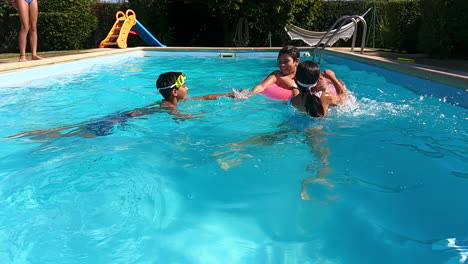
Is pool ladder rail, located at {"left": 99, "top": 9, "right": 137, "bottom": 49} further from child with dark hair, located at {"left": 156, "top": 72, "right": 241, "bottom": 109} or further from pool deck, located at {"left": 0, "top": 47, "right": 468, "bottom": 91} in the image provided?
child with dark hair, located at {"left": 156, "top": 72, "right": 241, "bottom": 109}

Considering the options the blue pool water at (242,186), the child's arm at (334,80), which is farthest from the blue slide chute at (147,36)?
the child's arm at (334,80)

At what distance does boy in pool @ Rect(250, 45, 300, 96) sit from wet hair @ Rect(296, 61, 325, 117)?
107cm

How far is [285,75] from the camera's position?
5.16 meters

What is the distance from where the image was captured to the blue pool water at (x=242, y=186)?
2.13 metres

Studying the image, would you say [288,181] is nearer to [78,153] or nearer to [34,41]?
[78,153]

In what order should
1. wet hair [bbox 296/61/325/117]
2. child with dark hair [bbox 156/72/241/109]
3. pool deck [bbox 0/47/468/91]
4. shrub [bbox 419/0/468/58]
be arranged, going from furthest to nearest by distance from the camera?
shrub [bbox 419/0/468/58] < pool deck [bbox 0/47/468/91] < child with dark hair [bbox 156/72/241/109] < wet hair [bbox 296/61/325/117]

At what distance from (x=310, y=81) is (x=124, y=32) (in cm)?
1151

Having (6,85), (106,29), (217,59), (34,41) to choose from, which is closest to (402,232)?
(6,85)

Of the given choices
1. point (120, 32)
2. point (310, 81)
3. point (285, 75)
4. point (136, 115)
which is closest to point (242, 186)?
point (310, 81)

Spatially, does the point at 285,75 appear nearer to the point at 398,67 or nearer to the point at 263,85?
the point at 263,85

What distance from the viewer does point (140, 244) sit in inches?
85.9

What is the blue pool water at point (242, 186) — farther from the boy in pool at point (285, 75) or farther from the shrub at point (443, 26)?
the shrub at point (443, 26)

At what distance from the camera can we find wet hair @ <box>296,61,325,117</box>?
11.9 ft

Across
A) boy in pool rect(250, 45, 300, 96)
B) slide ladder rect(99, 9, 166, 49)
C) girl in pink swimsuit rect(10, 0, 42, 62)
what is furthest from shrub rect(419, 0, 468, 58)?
slide ladder rect(99, 9, 166, 49)
